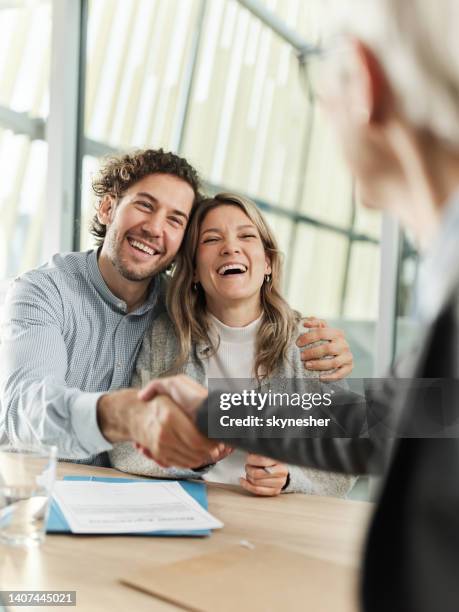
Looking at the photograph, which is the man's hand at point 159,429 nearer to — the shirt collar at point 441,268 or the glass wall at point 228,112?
the shirt collar at point 441,268

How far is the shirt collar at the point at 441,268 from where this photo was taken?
389 mm

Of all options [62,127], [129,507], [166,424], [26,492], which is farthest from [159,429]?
[62,127]

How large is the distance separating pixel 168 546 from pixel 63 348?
0.79 meters

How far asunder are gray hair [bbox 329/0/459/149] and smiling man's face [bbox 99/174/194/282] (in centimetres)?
134

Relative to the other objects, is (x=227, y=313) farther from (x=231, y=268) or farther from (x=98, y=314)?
(x=98, y=314)

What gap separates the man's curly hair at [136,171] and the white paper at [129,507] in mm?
998

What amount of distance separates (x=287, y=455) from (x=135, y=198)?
1.11 m

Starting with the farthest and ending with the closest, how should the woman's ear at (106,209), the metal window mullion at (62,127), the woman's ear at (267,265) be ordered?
the metal window mullion at (62,127)
the woman's ear at (106,209)
the woman's ear at (267,265)

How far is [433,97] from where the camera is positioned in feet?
1.47

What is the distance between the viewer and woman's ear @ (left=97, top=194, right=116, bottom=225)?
78.8 inches

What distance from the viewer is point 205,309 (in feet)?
6.09

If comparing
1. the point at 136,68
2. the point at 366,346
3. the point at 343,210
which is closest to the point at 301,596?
the point at 366,346

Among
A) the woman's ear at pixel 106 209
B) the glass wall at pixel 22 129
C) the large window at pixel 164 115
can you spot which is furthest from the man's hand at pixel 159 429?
the glass wall at pixel 22 129

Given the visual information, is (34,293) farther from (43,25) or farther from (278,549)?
(43,25)
